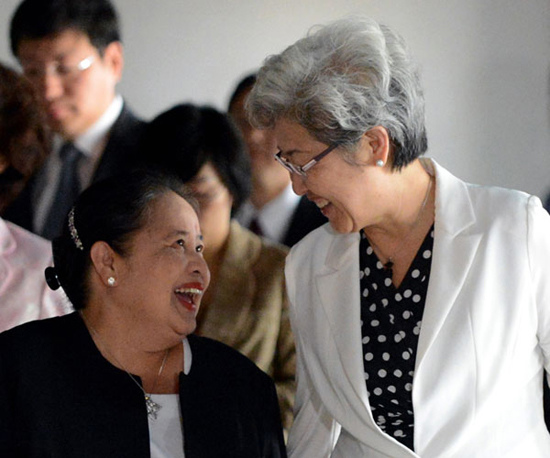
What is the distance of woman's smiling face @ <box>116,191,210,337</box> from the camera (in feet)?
6.62

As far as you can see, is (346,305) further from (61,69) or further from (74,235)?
(61,69)

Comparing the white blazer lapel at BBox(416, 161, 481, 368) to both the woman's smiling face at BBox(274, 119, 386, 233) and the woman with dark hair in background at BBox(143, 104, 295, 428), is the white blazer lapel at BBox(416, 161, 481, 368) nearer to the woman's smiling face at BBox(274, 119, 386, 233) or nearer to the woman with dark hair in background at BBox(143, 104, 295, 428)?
the woman's smiling face at BBox(274, 119, 386, 233)

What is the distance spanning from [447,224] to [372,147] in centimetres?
22

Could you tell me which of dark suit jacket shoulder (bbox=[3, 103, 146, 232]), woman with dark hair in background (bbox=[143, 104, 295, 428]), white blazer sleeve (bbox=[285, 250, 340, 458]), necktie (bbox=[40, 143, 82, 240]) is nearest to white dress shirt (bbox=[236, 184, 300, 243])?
woman with dark hair in background (bbox=[143, 104, 295, 428])

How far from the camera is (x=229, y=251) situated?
270 cm

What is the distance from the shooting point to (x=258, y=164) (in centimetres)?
310

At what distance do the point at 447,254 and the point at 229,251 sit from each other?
0.91 meters

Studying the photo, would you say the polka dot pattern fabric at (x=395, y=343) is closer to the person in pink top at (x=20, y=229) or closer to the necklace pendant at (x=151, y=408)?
the necklace pendant at (x=151, y=408)

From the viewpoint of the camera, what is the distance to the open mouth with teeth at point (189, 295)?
2.05m

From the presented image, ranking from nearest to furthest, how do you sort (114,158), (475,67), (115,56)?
(114,158)
(115,56)
(475,67)

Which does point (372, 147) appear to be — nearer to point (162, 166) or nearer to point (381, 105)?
point (381, 105)

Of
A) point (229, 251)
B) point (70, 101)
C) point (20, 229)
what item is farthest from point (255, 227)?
point (20, 229)

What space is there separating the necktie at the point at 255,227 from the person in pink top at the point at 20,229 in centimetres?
71

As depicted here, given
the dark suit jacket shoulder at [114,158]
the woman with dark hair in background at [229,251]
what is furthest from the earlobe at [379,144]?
the dark suit jacket shoulder at [114,158]
